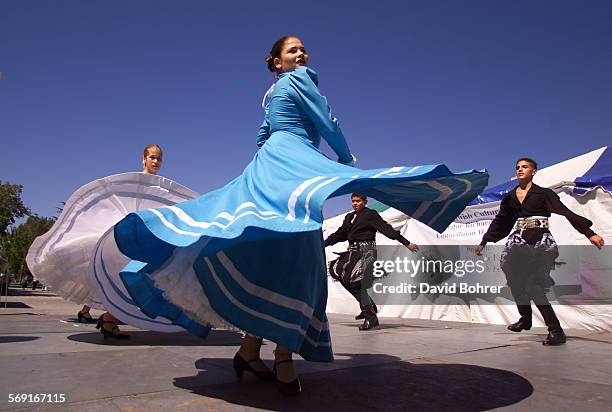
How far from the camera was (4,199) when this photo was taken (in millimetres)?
28828

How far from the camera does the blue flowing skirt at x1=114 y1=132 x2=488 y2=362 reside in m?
1.97

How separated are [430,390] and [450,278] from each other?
5.59 m

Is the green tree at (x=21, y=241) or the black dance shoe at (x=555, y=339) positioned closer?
the black dance shoe at (x=555, y=339)

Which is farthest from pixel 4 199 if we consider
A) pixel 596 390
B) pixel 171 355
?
pixel 596 390

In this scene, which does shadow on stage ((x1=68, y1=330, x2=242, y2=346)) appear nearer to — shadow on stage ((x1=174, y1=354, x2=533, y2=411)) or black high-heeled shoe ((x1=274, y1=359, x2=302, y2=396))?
shadow on stage ((x1=174, y1=354, x2=533, y2=411))

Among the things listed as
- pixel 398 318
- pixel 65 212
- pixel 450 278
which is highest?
pixel 65 212

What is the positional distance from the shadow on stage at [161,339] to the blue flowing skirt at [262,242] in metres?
1.60

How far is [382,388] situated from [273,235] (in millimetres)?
1062

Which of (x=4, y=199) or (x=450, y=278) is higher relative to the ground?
(x=4, y=199)

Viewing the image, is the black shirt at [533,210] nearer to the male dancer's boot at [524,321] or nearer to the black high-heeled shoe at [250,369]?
the male dancer's boot at [524,321]

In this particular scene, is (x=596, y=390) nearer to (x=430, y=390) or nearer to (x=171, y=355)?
(x=430, y=390)

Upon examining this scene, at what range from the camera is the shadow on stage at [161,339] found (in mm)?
3910

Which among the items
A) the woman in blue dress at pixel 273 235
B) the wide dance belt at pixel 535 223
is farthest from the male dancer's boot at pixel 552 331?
the woman in blue dress at pixel 273 235

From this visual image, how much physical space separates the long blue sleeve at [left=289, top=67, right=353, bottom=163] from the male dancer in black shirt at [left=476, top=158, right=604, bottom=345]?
2861 mm
